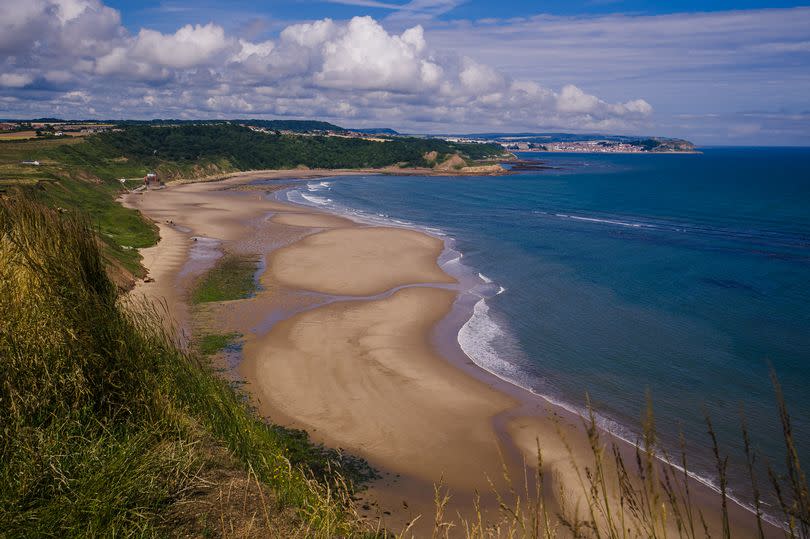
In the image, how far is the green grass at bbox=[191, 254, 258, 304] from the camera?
1095 inches

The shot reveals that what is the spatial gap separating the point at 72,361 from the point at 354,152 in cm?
14546

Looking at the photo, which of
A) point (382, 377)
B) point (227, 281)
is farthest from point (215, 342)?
point (227, 281)

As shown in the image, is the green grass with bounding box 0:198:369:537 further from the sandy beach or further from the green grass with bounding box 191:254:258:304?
the green grass with bounding box 191:254:258:304

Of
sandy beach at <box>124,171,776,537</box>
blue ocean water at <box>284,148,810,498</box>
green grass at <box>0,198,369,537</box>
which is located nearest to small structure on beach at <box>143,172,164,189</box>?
blue ocean water at <box>284,148,810,498</box>

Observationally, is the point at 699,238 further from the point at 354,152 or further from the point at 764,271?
the point at 354,152

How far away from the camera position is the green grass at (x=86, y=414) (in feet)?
16.1

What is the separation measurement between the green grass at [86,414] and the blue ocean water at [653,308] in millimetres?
4444

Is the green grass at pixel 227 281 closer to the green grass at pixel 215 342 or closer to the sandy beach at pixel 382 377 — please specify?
the sandy beach at pixel 382 377

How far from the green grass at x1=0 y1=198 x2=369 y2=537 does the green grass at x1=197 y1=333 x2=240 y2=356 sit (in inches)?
529

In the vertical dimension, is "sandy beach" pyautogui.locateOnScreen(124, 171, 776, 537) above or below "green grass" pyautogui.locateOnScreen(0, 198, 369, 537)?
below

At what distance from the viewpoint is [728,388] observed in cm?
1873

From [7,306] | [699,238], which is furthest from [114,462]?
[699,238]

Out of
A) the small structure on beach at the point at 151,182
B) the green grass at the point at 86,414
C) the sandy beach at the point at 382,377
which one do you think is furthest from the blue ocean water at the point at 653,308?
the small structure on beach at the point at 151,182

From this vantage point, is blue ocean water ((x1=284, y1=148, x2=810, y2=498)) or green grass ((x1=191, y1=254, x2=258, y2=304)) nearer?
blue ocean water ((x1=284, y1=148, x2=810, y2=498))
